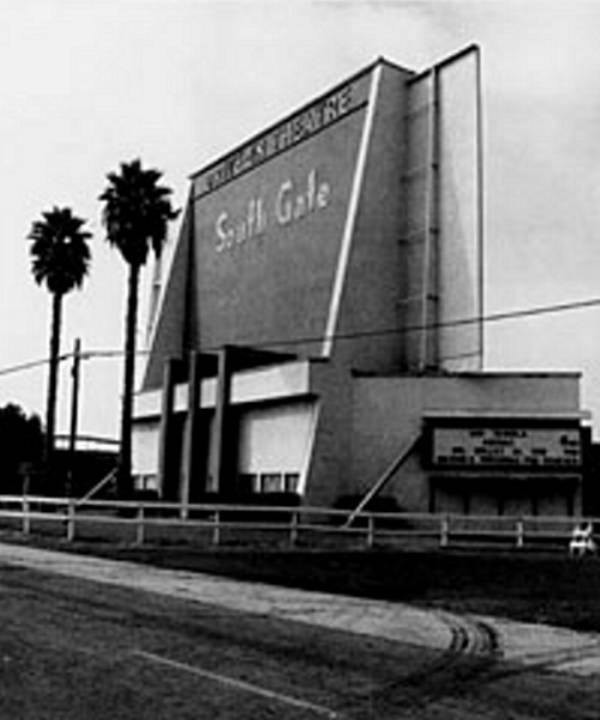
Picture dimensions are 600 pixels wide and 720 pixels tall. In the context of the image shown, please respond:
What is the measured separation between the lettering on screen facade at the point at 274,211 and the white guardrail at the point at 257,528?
48.7 feet

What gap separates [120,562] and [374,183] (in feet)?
90.1

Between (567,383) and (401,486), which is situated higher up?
(567,383)

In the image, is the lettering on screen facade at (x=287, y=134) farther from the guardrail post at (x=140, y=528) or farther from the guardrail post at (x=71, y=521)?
the guardrail post at (x=71, y=521)

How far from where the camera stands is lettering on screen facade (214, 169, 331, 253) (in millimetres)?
51219

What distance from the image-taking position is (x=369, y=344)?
47.8 m

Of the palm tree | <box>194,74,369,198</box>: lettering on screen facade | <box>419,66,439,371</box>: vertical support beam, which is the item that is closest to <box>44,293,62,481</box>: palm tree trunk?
the palm tree

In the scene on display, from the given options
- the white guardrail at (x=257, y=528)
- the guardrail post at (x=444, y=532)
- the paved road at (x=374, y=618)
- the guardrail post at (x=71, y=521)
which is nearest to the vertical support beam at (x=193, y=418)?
the white guardrail at (x=257, y=528)

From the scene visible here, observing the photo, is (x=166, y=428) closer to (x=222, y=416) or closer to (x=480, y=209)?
(x=222, y=416)

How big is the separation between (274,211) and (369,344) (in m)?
9.34

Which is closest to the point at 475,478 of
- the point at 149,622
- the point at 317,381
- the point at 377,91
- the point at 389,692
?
the point at 317,381

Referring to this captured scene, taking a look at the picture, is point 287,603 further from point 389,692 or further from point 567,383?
point 567,383

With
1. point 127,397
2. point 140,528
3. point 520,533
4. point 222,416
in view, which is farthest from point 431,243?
point 140,528

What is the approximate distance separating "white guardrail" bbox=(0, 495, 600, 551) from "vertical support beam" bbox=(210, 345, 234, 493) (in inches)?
289

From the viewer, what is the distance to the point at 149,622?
533 inches
